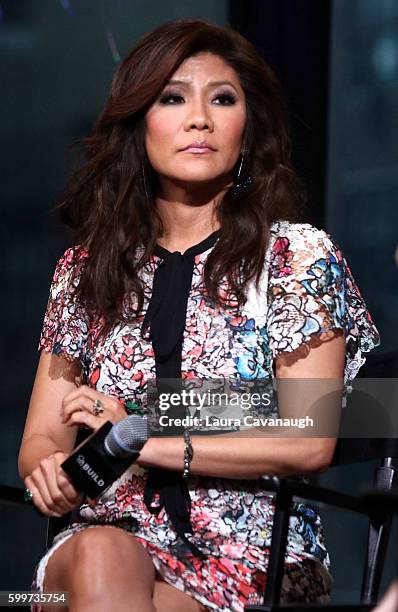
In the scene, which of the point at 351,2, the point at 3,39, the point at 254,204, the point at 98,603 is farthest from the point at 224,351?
the point at 3,39

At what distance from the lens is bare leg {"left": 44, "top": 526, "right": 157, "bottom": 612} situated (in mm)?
2256

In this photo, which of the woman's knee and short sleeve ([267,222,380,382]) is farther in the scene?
short sleeve ([267,222,380,382])

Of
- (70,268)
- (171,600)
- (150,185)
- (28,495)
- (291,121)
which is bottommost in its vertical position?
(171,600)

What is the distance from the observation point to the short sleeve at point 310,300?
8.73 ft

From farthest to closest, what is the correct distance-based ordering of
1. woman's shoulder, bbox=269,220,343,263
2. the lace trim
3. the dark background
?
the dark background, woman's shoulder, bbox=269,220,343,263, the lace trim

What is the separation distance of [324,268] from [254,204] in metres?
0.26

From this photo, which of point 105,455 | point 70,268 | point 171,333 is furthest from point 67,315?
point 105,455

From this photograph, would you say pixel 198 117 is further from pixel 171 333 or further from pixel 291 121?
pixel 291 121

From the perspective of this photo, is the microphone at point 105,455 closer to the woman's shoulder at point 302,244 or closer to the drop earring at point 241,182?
the woman's shoulder at point 302,244

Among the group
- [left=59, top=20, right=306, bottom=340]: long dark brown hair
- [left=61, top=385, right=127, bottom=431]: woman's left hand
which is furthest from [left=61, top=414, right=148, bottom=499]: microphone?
[left=59, top=20, right=306, bottom=340]: long dark brown hair

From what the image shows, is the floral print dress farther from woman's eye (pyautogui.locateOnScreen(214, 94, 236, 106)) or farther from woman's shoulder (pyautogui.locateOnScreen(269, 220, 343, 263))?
woman's eye (pyautogui.locateOnScreen(214, 94, 236, 106))

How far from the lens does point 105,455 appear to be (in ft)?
7.35

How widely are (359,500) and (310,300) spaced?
466 mm

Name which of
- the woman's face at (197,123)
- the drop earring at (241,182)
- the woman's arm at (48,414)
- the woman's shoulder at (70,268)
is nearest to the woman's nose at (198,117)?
the woman's face at (197,123)
